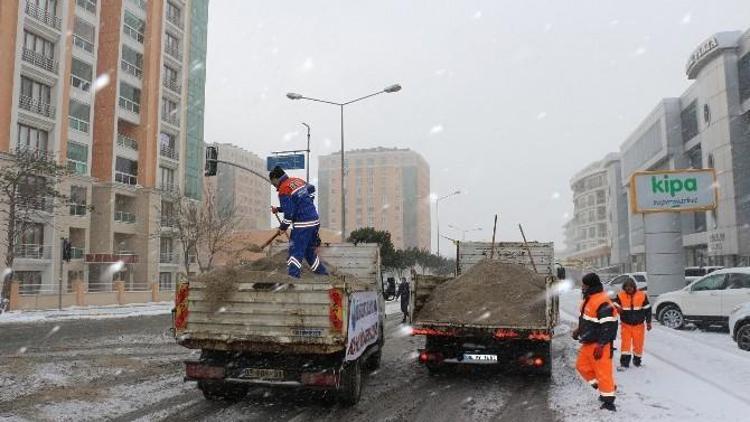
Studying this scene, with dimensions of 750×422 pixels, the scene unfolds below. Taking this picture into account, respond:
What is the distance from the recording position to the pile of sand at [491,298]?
839 cm

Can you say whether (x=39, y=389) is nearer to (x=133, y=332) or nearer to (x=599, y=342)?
(x=599, y=342)

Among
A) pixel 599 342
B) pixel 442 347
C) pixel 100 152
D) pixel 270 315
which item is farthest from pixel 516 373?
pixel 100 152

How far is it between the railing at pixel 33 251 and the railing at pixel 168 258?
1052 cm

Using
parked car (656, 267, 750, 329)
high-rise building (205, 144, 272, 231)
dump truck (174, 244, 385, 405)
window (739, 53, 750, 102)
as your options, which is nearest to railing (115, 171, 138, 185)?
parked car (656, 267, 750, 329)

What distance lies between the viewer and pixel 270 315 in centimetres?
642

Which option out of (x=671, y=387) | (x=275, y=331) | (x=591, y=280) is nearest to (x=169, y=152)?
(x=275, y=331)

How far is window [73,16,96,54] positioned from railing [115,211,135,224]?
10.9m

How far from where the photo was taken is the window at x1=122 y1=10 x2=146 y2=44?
4247 centimetres

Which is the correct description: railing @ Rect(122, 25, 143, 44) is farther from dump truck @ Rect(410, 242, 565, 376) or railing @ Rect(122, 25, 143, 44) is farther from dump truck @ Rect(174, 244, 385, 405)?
dump truck @ Rect(174, 244, 385, 405)

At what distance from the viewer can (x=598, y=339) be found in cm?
680

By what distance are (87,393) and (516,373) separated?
20.8ft

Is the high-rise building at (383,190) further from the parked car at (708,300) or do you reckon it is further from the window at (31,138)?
the parked car at (708,300)

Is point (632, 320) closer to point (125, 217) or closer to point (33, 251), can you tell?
point (33, 251)

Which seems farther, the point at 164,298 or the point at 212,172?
the point at 164,298
